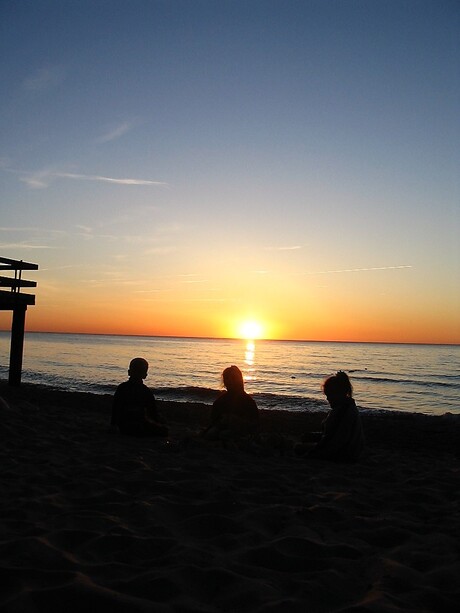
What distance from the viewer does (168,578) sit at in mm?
2729

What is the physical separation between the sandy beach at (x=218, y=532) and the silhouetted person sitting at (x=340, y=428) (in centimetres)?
22

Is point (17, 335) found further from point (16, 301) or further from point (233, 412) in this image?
point (233, 412)

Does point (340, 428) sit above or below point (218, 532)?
above

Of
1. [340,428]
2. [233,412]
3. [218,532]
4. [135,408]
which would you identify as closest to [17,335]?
[135,408]

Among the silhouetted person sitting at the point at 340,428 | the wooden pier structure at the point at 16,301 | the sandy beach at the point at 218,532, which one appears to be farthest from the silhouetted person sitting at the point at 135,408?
the wooden pier structure at the point at 16,301

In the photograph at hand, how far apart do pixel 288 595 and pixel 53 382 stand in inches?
999

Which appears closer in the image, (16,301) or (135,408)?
(135,408)

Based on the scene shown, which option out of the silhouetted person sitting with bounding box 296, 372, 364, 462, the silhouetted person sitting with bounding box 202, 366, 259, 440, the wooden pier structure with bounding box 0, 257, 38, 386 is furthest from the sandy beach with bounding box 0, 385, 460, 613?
the wooden pier structure with bounding box 0, 257, 38, 386

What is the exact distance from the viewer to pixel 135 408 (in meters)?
8.23

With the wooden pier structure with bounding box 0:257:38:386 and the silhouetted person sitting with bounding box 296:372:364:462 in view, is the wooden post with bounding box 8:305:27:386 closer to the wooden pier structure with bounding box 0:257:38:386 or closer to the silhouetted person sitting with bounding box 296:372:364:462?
the wooden pier structure with bounding box 0:257:38:386

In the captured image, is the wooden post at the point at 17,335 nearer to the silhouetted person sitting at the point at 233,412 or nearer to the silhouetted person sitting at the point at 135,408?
the silhouetted person sitting at the point at 135,408

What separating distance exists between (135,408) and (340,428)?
3.38m

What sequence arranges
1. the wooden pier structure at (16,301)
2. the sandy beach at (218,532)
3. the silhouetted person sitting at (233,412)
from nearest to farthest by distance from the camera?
the sandy beach at (218,532), the silhouetted person sitting at (233,412), the wooden pier structure at (16,301)

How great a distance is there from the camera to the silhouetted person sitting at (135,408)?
26.4 feet
